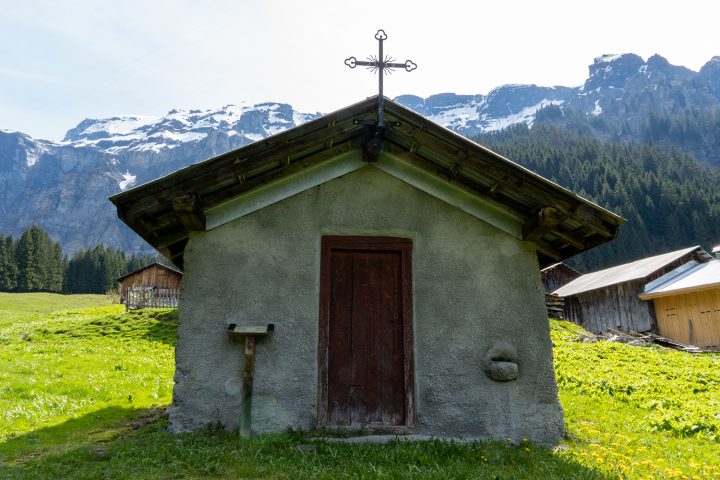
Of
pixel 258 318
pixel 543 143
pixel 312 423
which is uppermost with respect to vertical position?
pixel 543 143

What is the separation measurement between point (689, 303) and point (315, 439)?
28.2 meters

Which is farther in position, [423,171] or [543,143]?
[543,143]

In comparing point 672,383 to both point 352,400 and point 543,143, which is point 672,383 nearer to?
point 352,400

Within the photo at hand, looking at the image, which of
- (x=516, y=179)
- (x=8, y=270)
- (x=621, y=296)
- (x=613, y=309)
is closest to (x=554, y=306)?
(x=613, y=309)

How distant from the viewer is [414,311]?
7.84 metres

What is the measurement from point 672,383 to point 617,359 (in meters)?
4.04

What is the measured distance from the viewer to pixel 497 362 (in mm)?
7582

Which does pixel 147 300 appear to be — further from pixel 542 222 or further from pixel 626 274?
pixel 542 222

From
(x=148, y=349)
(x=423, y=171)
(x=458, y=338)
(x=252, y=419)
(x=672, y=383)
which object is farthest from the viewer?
(x=148, y=349)

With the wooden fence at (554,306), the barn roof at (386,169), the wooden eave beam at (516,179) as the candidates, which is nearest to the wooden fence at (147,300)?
the wooden fence at (554,306)

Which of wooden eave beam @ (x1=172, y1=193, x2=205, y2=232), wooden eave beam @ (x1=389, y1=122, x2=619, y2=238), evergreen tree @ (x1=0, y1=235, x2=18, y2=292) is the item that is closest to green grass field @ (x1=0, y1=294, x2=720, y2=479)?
wooden eave beam @ (x1=172, y1=193, x2=205, y2=232)

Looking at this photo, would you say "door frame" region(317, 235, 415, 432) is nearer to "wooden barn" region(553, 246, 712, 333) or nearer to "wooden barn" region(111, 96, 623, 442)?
"wooden barn" region(111, 96, 623, 442)

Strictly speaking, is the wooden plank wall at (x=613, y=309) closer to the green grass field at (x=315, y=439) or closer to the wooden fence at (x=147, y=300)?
the green grass field at (x=315, y=439)

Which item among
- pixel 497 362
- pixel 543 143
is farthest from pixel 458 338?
pixel 543 143
